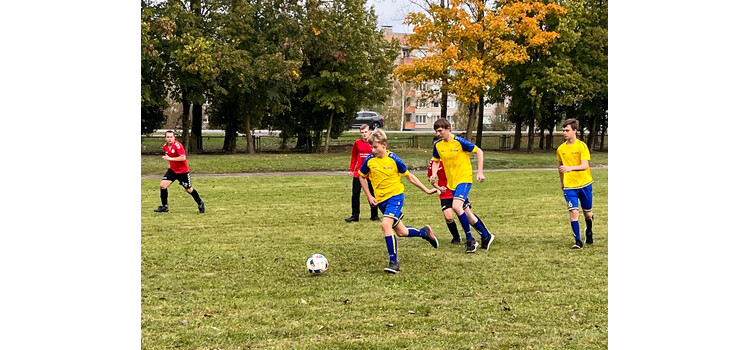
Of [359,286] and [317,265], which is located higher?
[317,265]

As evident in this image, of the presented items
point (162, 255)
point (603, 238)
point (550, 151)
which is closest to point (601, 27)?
point (550, 151)

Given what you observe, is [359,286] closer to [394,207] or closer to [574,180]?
[394,207]

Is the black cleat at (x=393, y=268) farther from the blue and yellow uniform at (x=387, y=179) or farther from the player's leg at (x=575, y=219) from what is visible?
the player's leg at (x=575, y=219)

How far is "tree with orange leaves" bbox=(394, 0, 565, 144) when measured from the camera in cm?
2956

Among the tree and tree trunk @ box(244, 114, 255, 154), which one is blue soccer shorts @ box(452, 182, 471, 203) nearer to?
the tree

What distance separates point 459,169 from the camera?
992cm

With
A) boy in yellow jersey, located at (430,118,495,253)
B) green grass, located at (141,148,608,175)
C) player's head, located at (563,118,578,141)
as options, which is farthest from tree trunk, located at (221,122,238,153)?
player's head, located at (563,118,578,141)

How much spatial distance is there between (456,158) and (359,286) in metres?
3.07

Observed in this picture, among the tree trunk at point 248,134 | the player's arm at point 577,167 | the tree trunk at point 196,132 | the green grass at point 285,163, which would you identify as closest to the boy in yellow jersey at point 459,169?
the player's arm at point 577,167

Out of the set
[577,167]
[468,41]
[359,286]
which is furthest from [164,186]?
[468,41]

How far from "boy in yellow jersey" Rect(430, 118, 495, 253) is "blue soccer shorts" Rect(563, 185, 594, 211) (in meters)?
1.27

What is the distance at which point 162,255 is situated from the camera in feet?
30.9
